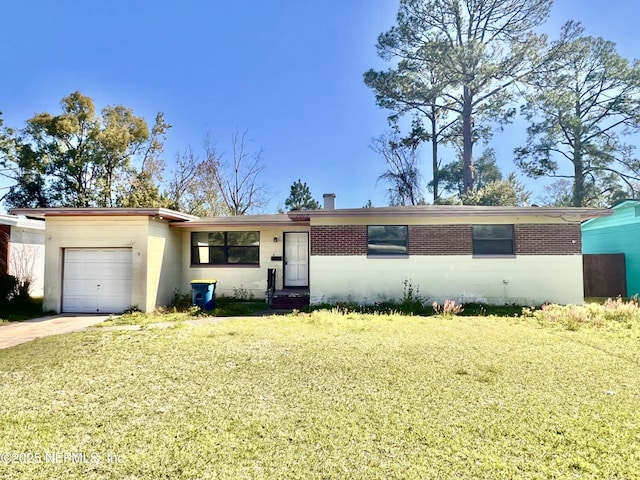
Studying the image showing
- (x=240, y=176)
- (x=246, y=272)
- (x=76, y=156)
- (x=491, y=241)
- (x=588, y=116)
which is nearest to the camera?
(x=491, y=241)

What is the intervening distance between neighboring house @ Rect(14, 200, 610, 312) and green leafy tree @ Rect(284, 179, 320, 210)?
1732 cm

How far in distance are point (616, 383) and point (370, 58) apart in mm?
23711

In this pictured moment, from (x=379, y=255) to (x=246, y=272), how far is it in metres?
4.97

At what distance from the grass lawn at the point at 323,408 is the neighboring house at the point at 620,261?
27.2ft

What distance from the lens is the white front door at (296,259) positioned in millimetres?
13031

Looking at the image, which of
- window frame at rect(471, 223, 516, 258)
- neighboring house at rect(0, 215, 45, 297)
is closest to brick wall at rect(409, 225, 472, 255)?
window frame at rect(471, 223, 516, 258)

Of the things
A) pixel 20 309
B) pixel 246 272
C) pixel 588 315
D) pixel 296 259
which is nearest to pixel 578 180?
pixel 588 315

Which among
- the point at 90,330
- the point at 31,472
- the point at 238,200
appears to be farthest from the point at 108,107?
the point at 31,472

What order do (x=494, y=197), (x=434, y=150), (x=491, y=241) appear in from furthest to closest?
(x=434, y=150) → (x=494, y=197) → (x=491, y=241)

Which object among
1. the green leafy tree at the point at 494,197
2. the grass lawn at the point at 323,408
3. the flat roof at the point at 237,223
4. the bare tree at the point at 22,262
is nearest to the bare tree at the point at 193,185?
the bare tree at the point at 22,262

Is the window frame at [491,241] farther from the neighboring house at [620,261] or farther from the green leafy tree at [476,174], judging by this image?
the green leafy tree at [476,174]

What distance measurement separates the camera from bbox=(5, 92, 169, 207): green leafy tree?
23.6m

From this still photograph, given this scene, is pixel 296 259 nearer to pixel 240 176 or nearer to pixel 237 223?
pixel 237 223

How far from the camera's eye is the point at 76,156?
2441cm
